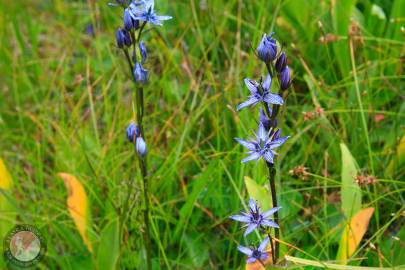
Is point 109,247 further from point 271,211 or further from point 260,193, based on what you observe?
point 271,211

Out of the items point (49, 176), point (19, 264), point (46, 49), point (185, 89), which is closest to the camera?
point (19, 264)

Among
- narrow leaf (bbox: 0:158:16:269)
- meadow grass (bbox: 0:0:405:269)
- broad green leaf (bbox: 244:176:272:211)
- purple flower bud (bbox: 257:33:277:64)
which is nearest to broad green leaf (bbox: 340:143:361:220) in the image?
meadow grass (bbox: 0:0:405:269)

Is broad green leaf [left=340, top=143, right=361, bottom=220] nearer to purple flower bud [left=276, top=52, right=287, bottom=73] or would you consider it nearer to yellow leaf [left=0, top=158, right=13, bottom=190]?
purple flower bud [left=276, top=52, right=287, bottom=73]

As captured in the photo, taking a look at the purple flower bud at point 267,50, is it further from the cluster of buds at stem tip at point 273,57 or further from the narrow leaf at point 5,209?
the narrow leaf at point 5,209

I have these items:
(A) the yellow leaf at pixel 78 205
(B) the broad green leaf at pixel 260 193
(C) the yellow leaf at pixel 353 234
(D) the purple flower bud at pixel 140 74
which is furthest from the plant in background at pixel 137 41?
(C) the yellow leaf at pixel 353 234

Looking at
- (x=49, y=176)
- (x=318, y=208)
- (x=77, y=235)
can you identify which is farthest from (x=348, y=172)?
(x=49, y=176)

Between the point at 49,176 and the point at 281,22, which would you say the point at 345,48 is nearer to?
the point at 281,22
